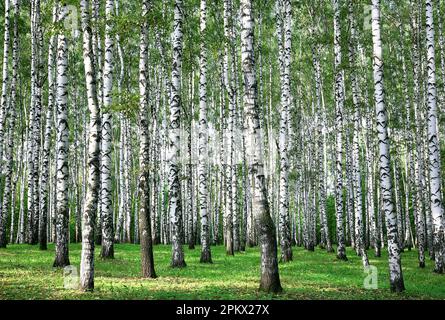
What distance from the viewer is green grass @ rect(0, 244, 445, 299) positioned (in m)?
9.78

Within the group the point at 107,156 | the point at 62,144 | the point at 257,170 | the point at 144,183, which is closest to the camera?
the point at 257,170

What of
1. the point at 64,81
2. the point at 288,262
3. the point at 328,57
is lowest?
the point at 288,262

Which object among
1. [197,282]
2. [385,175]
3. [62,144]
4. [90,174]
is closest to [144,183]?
[62,144]

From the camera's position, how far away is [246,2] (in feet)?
35.9

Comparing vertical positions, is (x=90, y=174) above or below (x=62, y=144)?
→ below

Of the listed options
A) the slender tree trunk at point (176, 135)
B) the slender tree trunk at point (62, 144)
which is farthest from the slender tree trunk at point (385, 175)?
the slender tree trunk at point (62, 144)

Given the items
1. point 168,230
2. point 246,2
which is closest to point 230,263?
point 246,2

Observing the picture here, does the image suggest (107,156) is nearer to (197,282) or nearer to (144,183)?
(144,183)

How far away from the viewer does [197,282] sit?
39.8 ft

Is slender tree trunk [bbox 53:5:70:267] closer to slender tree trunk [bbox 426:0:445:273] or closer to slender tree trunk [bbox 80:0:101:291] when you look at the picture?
slender tree trunk [bbox 80:0:101:291]

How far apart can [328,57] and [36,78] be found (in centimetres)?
2041

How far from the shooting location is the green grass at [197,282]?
9.78 meters

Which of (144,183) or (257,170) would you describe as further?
(144,183)
